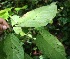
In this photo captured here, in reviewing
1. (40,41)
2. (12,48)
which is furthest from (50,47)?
(12,48)

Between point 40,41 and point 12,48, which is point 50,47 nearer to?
point 40,41

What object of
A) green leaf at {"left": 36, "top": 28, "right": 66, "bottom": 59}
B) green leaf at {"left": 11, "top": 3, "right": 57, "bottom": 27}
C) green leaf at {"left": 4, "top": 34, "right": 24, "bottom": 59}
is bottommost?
green leaf at {"left": 36, "top": 28, "right": 66, "bottom": 59}

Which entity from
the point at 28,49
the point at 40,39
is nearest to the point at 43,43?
the point at 40,39

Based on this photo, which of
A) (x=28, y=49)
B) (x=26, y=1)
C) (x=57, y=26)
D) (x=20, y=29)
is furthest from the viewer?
(x=26, y=1)

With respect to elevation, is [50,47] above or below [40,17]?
below

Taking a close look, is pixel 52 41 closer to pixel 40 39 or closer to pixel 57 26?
pixel 40 39
